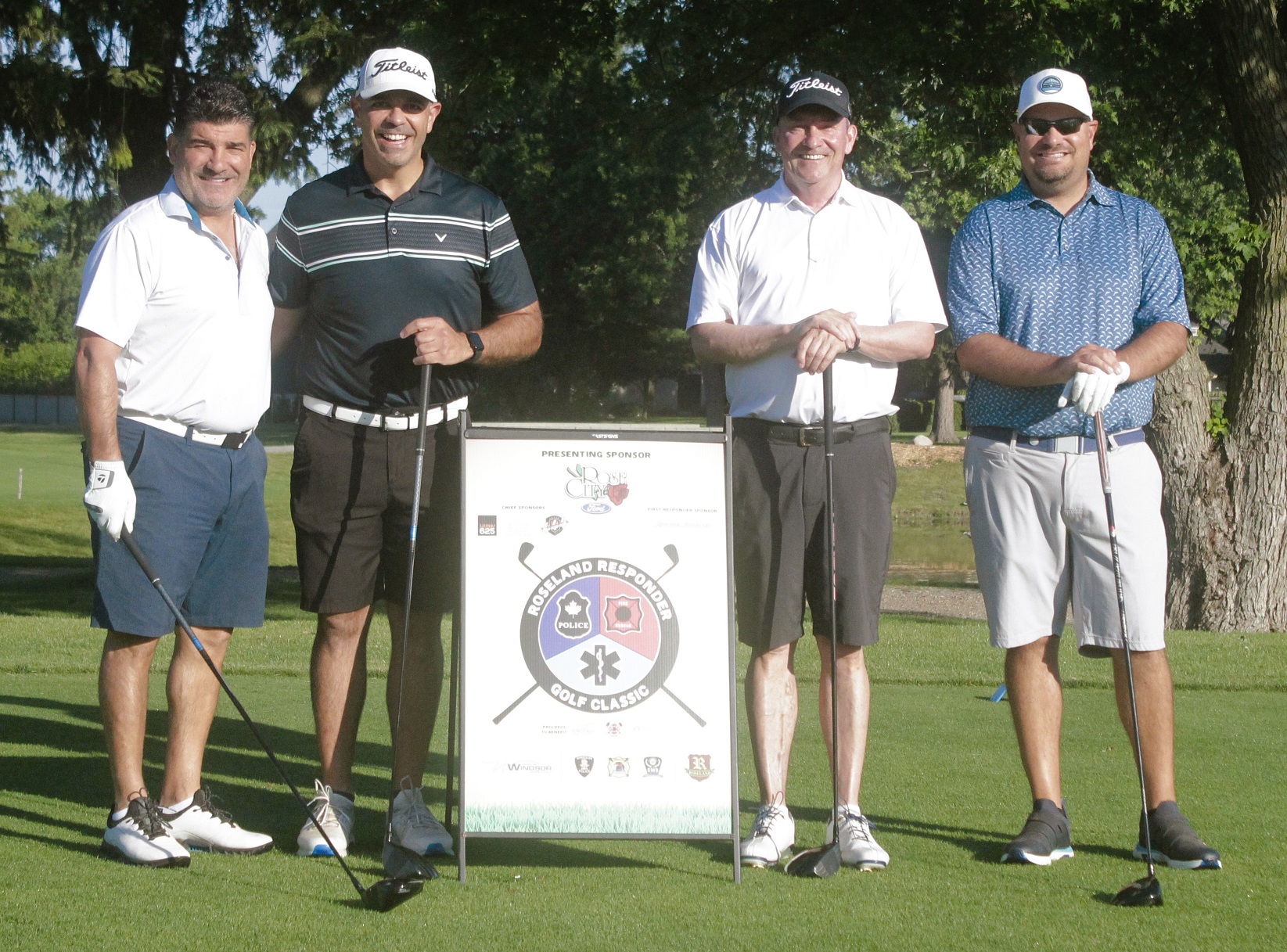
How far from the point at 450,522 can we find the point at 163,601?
2.73ft

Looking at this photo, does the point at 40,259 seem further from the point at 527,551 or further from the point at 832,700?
the point at 832,700

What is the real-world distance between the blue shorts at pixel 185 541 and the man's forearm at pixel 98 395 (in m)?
0.08

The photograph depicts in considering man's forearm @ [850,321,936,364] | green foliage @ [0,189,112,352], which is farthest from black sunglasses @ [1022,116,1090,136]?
green foliage @ [0,189,112,352]

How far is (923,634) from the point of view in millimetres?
9461

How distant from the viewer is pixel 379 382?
4.36 meters

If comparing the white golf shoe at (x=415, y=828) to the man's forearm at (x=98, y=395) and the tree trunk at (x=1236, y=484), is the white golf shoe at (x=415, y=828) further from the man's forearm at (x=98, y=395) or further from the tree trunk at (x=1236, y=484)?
the tree trunk at (x=1236, y=484)

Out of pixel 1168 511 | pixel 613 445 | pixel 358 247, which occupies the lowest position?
pixel 1168 511

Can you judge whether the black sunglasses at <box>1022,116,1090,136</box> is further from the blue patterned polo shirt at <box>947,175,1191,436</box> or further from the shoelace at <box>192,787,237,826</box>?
the shoelace at <box>192,787,237,826</box>

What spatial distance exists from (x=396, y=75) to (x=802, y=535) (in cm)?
174

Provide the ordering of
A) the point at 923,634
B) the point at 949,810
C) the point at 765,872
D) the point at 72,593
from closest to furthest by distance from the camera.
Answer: the point at 765,872 → the point at 949,810 → the point at 923,634 → the point at 72,593

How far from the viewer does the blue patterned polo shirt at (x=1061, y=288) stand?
4.32m

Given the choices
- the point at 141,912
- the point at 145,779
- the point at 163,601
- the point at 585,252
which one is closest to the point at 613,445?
the point at 163,601

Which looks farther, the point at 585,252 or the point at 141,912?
the point at 585,252

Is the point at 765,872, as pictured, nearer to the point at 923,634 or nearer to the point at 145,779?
the point at 145,779
